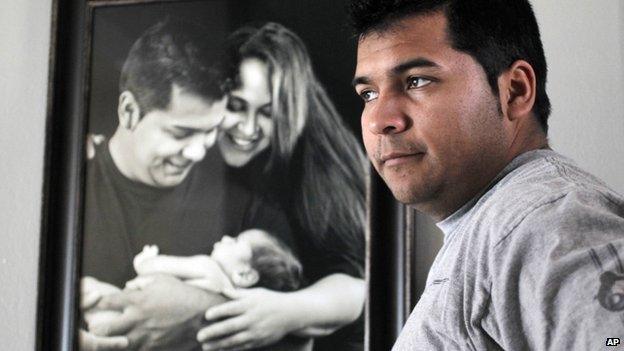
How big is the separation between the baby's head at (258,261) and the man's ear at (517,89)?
2.88ft

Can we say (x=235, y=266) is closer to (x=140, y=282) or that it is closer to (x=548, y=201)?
(x=140, y=282)

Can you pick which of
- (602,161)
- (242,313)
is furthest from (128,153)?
(602,161)

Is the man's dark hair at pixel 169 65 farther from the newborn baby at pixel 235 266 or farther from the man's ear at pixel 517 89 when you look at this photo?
the man's ear at pixel 517 89

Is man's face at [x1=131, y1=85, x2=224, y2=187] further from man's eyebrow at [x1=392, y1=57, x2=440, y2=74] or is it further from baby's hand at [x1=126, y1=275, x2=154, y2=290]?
man's eyebrow at [x1=392, y1=57, x2=440, y2=74]

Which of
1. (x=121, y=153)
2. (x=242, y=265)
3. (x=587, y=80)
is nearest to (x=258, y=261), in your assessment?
(x=242, y=265)

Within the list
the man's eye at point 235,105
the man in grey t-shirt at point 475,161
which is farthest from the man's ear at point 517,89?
the man's eye at point 235,105

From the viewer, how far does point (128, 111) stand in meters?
1.85

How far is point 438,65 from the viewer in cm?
88

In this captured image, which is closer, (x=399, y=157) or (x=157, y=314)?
(x=399, y=157)

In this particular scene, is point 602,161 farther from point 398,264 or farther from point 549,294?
point 549,294

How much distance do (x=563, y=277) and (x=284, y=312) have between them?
115cm

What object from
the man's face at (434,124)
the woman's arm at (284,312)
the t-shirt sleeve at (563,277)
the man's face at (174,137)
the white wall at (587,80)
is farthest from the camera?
the man's face at (174,137)

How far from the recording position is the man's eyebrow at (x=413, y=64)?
881 millimetres

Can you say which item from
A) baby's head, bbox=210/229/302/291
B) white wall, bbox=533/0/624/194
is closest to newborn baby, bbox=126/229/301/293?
baby's head, bbox=210/229/302/291
